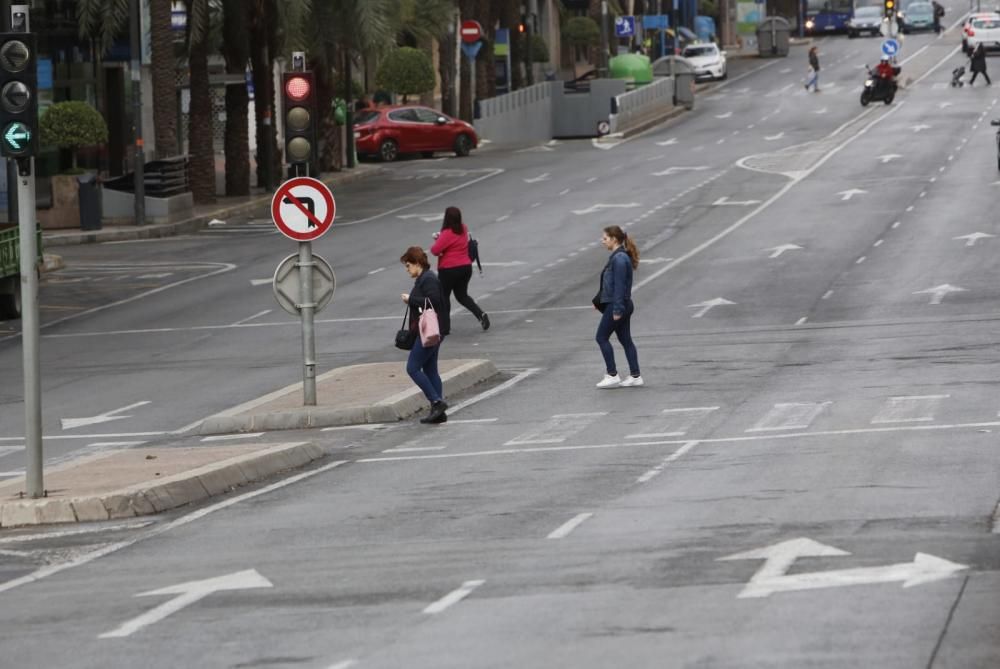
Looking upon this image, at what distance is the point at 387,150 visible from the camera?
204 feet

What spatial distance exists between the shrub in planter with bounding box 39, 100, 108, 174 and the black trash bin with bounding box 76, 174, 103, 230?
44.5 inches

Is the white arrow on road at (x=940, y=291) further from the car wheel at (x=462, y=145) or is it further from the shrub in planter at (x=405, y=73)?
the shrub in planter at (x=405, y=73)

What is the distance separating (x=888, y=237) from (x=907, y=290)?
703cm

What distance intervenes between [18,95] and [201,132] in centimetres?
3494

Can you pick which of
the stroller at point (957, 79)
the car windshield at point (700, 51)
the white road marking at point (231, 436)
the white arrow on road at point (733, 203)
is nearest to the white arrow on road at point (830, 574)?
the white road marking at point (231, 436)

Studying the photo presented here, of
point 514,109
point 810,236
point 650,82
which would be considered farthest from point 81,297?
point 650,82

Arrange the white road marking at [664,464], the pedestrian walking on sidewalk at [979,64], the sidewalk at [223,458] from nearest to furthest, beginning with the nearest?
the sidewalk at [223,458] < the white road marking at [664,464] < the pedestrian walking on sidewalk at [979,64]

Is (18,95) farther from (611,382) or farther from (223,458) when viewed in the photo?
(611,382)

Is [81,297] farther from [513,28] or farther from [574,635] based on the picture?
[513,28]

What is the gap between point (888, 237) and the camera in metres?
37.6

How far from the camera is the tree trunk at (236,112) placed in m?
51.0

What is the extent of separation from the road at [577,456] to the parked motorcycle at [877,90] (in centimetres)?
2637

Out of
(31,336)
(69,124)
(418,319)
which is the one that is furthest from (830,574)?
(69,124)

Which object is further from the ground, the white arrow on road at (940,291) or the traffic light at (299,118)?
the traffic light at (299,118)
